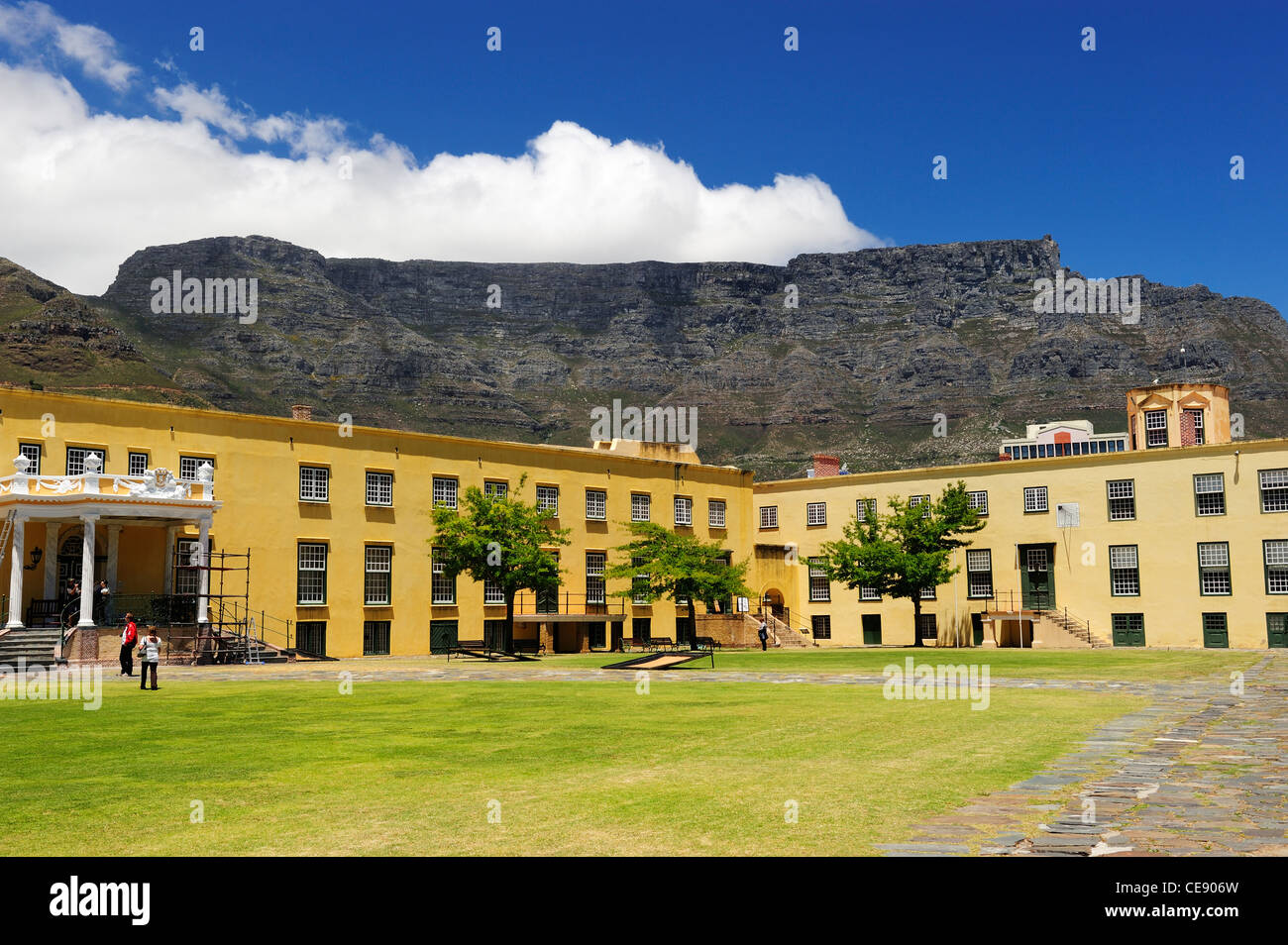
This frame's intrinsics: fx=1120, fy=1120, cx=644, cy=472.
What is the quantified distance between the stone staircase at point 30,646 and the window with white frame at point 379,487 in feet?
58.6

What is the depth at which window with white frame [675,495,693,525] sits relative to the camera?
69.3m

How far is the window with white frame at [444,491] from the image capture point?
5738 cm

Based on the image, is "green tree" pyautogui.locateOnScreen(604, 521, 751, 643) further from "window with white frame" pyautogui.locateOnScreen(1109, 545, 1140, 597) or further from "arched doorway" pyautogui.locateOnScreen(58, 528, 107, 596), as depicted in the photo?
"arched doorway" pyautogui.locateOnScreen(58, 528, 107, 596)

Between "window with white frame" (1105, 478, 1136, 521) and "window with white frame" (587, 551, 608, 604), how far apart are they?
29245 mm

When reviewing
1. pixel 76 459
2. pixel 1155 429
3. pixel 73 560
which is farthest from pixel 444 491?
pixel 1155 429

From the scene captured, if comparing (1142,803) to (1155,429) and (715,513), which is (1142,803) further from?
(1155,429)

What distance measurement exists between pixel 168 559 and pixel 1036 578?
4720 centimetres

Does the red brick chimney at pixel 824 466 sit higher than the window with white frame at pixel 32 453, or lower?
higher

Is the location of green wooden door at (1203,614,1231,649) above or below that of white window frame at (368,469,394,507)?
below

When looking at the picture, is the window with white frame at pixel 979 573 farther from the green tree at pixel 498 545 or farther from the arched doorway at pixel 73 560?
the arched doorway at pixel 73 560

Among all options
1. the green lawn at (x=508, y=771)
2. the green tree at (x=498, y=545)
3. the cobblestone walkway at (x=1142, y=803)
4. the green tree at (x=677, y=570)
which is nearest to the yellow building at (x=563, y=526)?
the green tree at (x=677, y=570)

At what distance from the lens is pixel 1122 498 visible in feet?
210

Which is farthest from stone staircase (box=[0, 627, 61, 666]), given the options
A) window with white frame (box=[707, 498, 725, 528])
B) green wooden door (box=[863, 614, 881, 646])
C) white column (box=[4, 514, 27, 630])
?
green wooden door (box=[863, 614, 881, 646])

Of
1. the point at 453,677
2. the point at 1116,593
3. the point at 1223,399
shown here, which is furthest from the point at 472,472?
the point at 1223,399
